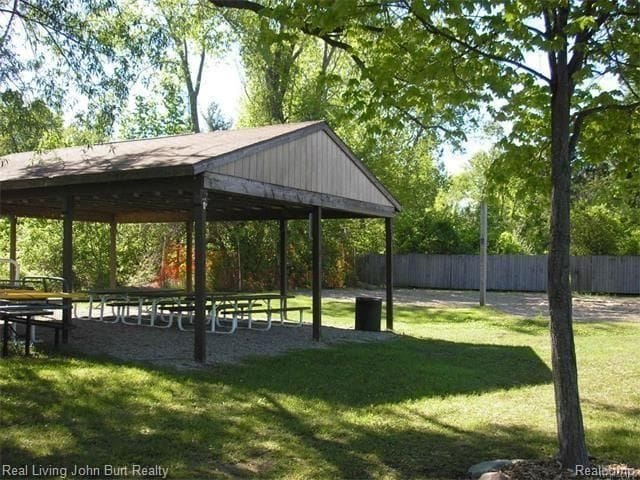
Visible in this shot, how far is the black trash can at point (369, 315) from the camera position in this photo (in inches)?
541

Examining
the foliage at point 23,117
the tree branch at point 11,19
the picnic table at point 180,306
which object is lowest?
the picnic table at point 180,306

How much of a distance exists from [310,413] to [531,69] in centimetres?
367

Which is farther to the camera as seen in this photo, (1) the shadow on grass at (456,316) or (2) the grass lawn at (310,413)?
(1) the shadow on grass at (456,316)

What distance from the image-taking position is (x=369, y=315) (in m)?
13.8

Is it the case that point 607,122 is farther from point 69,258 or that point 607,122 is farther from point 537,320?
point 537,320

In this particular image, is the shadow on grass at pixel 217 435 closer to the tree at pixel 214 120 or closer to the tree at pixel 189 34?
the tree at pixel 189 34

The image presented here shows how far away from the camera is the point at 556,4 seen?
14.9 feet

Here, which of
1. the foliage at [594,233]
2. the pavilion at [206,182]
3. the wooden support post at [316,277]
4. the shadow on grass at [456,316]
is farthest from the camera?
the foliage at [594,233]

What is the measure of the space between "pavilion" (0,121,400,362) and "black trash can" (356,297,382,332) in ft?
1.33

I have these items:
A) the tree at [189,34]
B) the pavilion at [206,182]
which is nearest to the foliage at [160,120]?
the tree at [189,34]

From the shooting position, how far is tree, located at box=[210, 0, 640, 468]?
4.71 meters

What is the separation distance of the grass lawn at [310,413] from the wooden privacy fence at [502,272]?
18786 mm

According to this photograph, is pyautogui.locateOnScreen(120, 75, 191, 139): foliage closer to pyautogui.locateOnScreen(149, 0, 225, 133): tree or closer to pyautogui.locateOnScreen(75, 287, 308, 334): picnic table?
pyautogui.locateOnScreen(149, 0, 225, 133): tree

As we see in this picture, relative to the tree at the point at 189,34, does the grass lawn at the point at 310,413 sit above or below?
below
